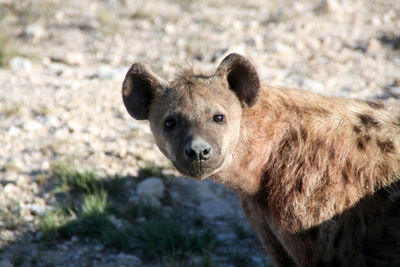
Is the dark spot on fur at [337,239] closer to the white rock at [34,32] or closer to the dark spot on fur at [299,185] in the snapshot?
the dark spot on fur at [299,185]

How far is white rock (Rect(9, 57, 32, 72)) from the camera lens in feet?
23.7

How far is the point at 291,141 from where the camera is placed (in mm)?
3393

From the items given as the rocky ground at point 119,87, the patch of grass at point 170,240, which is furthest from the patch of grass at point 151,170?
the patch of grass at point 170,240

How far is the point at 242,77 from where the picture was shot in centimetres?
344

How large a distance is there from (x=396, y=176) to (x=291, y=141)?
0.62 meters

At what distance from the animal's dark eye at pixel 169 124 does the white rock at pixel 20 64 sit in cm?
431

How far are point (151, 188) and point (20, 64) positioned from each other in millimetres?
3216

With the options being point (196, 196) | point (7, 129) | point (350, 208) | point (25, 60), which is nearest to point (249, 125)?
point (350, 208)

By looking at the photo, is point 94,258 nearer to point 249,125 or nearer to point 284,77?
point 249,125

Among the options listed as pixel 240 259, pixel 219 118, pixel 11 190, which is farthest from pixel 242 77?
pixel 11 190

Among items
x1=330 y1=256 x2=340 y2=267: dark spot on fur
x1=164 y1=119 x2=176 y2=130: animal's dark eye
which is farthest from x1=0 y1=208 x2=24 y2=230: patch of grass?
x1=330 y1=256 x2=340 y2=267: dark spot on fur

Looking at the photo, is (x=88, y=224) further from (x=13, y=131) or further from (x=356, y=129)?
(x=356, y=129)

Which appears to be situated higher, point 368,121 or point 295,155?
point 368,121

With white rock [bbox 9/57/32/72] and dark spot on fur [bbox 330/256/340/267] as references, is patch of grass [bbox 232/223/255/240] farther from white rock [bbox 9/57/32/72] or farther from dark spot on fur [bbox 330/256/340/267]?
white rock [bbox 9/57/32/72]
